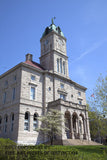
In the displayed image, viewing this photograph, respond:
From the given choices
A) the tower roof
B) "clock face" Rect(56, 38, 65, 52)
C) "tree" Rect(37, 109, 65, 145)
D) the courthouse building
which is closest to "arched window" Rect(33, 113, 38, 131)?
the courthouse building

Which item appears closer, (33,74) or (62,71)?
(33,74)

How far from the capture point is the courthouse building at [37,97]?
25.5 metres

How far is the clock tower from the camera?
35.1 meters

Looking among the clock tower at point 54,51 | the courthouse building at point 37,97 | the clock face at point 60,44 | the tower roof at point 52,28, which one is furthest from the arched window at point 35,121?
the tower roof at point 52,28

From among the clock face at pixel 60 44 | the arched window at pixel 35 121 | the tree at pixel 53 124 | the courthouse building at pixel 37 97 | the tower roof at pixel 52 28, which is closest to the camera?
the tree at pixel 53 124

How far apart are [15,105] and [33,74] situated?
273 inches

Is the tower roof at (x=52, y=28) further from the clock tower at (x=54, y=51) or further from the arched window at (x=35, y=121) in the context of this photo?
the arched window at (x=35, y=121)

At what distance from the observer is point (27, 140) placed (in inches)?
955

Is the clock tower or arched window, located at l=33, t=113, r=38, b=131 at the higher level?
the clock tower

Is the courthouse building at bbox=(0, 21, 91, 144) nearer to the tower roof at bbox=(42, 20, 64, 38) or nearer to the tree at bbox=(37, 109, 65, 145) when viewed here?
the tree at bbox=(37, 109, 65, 145)

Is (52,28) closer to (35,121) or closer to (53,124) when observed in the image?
(35,121)

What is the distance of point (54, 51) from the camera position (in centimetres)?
3544

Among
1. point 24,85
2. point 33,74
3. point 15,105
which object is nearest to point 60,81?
point 33,74

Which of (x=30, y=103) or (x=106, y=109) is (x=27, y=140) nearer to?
(x=30, y=103)
